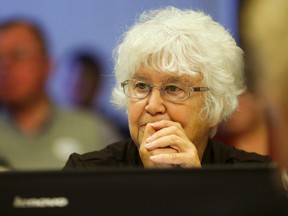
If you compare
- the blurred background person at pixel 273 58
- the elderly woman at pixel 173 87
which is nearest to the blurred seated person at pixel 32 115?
the elderly woman at pixel 173 87

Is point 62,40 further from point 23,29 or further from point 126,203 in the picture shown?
point 126,203

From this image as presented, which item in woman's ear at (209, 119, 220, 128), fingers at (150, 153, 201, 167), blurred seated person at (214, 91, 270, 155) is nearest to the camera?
fingers at (150, 153, 201, 167)

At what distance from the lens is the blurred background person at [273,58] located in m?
0.55

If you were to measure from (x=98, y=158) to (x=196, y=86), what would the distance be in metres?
0.45

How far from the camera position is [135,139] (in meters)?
2.02

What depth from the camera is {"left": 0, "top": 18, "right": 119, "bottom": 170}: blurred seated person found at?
3178mm

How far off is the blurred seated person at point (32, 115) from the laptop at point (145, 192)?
2.22 meters

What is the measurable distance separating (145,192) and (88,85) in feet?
7.83

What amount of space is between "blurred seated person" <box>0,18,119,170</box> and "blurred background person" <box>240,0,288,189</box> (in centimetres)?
258

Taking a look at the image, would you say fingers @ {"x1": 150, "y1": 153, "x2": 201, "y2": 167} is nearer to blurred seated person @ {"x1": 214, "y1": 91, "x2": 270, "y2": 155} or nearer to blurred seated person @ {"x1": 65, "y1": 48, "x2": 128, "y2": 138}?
blurred seated person @ {"x1": 214, "y1": 91, "x2": 270, "y2": 155}

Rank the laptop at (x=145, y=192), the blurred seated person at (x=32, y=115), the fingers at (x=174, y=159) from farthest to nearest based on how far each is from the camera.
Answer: the blurred seated person at (x=32, y=115) < the fingers at (x=174, y=159) < the laptop at (x=145, y=192)

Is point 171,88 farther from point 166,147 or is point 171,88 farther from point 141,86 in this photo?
point 166,147

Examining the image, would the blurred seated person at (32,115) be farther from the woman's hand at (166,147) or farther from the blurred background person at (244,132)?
the woman's hand at (166,147)

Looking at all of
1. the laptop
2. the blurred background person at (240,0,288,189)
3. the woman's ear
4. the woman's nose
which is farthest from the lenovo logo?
the woman's ear
